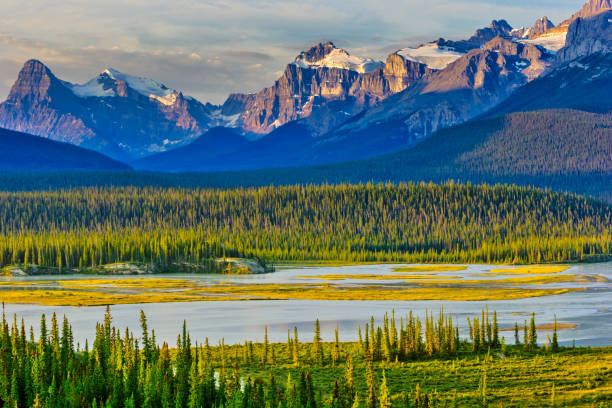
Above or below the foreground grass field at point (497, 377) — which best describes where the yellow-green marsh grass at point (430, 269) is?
below

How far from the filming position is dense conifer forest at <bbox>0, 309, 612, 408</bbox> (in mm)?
44062

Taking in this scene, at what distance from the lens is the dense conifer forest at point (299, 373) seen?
145 ft

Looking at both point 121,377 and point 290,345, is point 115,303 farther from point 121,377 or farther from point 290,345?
point 121,377

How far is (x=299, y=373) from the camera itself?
5812cm

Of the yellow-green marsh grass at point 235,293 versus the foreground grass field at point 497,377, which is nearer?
the foreground grass field at point 497,377

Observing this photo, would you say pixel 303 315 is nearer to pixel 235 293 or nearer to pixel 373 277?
pixel 235 293

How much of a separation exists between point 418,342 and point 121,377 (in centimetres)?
2473

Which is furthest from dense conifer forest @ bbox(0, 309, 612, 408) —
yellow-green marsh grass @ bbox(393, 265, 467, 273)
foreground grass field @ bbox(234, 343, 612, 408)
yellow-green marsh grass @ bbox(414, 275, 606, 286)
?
yellow-green marsh grass @ bbox(393, 265, 467, 273)

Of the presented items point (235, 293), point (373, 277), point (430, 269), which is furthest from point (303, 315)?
point (430, 269)

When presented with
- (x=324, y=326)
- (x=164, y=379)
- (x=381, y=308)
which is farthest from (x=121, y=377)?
(x=381, y=308)

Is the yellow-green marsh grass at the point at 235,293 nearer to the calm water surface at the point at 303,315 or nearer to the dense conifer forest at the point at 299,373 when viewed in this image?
the calm water surface at the point at 303,315

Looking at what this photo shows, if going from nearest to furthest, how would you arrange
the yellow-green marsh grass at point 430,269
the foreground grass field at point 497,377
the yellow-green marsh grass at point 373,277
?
the foreground grass field at point 497,377 < the yellow-green marsh grass at point 373,277 < the yellow-green marsh grass at point 430,269

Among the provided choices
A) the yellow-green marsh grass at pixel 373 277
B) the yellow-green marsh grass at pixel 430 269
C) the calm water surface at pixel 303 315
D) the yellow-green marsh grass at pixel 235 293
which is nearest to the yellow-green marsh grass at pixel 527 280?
the yellow-green marsh grass at pixel 373 277

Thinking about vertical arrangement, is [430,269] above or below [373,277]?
below
